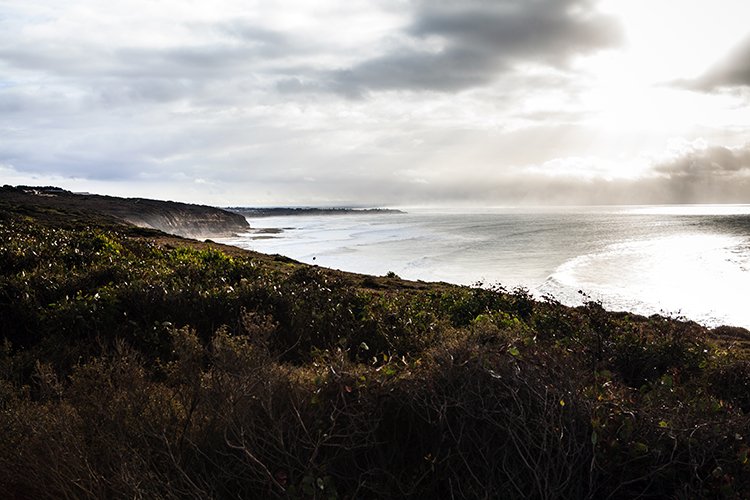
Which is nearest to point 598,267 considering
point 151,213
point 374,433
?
point 374,433

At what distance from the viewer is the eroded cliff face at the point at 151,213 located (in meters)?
70.9

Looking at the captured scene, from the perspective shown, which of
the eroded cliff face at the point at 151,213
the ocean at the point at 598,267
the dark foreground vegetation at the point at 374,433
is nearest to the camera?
the dark foreground vegetation at the point at 374,433

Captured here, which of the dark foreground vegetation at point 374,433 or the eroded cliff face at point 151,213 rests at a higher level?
the eroded cliff face at point 151,213

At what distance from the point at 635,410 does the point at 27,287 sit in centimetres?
1011

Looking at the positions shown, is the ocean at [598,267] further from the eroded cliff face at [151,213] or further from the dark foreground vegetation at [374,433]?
the eroded cliff face at [151,213]

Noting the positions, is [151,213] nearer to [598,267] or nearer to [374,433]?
[598,267]

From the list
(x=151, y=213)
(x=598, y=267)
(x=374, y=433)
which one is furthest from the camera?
(x=151, y=213)

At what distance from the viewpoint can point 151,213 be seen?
3182 inches

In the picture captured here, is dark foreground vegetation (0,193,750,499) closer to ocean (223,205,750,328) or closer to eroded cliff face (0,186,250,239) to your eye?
ocean (223,205,750,328)

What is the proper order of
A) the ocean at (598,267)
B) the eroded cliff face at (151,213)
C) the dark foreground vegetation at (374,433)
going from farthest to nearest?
the eroded cliff face at (151,213), the ocean at (598,267), the dark foreground vegetation at (374,433)

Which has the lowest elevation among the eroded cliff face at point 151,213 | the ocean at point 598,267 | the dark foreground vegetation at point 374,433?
the ocean at point 598,267

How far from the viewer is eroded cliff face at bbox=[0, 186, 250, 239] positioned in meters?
70.9

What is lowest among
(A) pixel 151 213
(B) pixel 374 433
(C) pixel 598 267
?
(C) pixel 598 267

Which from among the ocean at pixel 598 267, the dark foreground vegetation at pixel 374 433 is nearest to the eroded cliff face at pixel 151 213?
the ocean at pixel 598 267
